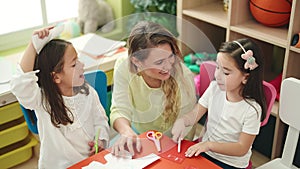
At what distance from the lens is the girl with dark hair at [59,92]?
4.58 feet

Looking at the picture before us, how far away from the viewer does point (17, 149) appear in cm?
218

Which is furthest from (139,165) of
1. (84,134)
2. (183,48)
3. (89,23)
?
(89,23)

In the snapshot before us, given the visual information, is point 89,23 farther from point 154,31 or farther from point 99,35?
point 154,31

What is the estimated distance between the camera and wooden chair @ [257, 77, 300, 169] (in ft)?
5.00

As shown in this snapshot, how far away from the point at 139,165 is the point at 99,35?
0.44 metres

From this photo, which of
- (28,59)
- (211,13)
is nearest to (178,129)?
(28,59)

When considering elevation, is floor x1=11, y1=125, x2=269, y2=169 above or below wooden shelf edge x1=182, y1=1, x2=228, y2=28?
below

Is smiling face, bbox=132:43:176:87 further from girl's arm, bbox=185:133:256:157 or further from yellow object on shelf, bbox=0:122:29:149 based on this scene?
yellow object on shelf, bbox=0:122:29:149

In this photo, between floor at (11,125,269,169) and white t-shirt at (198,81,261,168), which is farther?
floor at (11,125,269,169)

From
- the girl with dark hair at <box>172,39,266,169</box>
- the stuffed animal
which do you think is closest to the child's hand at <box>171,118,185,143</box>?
the girl with dark hair at <box>172,39,266,169</box>

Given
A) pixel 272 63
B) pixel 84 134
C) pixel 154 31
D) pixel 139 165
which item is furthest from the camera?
pixel 272 63

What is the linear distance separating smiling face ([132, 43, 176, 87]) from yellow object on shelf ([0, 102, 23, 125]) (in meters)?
1.02

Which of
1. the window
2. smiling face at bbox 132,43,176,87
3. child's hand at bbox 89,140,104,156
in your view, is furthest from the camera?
the window

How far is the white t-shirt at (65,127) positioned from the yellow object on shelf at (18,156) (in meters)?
0.63
